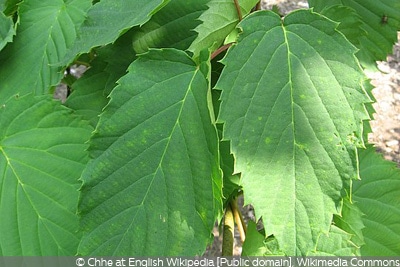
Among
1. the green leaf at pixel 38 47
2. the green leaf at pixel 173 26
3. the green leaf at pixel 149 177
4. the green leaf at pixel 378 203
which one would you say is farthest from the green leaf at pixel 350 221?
the green leaf at pixel 38 47

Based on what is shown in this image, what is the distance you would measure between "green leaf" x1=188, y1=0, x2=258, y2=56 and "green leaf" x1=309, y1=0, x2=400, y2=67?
0.17 metres

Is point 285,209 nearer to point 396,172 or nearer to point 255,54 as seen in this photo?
point 255,54

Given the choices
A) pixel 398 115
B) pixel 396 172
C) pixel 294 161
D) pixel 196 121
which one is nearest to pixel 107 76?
pixel 196 121

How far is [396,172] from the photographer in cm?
90

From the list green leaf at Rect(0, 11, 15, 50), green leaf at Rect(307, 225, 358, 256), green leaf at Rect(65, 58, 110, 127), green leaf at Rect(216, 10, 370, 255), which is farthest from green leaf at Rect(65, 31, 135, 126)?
green leaf at Rect(307, 225, 358, 256)

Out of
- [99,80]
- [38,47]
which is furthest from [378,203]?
[38,47]

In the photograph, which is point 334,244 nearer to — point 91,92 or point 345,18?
point 345,18

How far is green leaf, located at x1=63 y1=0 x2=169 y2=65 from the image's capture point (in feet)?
2.18

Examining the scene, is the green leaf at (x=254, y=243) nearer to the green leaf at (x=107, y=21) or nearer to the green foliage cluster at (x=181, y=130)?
the green foliage cluster at (x=181, y=130)

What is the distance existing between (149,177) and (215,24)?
0.22 metres

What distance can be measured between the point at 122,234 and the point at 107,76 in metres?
0.29

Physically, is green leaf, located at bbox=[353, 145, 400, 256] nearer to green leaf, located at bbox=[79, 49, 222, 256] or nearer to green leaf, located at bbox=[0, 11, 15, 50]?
green leaf, located at bbox=[79, 49, 222, 256]

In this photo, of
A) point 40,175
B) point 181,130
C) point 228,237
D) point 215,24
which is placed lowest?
point 228,237

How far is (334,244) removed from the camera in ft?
2.26
